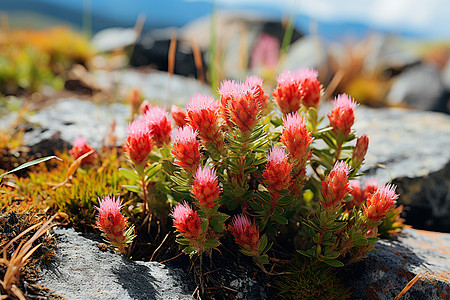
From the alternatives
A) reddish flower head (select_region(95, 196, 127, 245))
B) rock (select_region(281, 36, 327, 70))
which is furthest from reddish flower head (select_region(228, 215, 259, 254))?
rock (select_region(281, 36, 327, 70))

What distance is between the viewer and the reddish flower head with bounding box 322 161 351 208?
1.98 meters

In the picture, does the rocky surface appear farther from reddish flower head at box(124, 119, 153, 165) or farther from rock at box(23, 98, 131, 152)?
rock at box(23, 98, 131, 152)

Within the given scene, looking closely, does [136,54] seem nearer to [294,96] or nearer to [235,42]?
[235,42]

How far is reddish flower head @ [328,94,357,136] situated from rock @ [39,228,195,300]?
4.28 feet

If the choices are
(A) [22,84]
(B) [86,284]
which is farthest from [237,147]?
(A) [22,84]

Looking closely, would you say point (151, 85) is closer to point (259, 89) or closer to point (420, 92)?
point (259, 89)

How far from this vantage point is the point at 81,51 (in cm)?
1104

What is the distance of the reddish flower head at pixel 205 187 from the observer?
5.99 ft

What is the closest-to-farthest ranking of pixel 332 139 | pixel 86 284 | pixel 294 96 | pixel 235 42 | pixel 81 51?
pixel 86 284 → pixel 294 96 → pixel 332 139 → pixel 81 51 → pixel 235 42

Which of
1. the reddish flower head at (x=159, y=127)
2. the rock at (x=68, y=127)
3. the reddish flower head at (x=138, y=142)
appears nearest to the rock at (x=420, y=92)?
the rock at (x=68, y=127)

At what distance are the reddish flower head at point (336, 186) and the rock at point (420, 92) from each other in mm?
11199

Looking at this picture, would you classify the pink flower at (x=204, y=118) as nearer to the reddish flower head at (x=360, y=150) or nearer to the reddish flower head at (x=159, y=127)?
the reddish flower head at (x=159, y=127)

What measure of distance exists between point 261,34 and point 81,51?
809 centimetres

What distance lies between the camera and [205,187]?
1.83m
